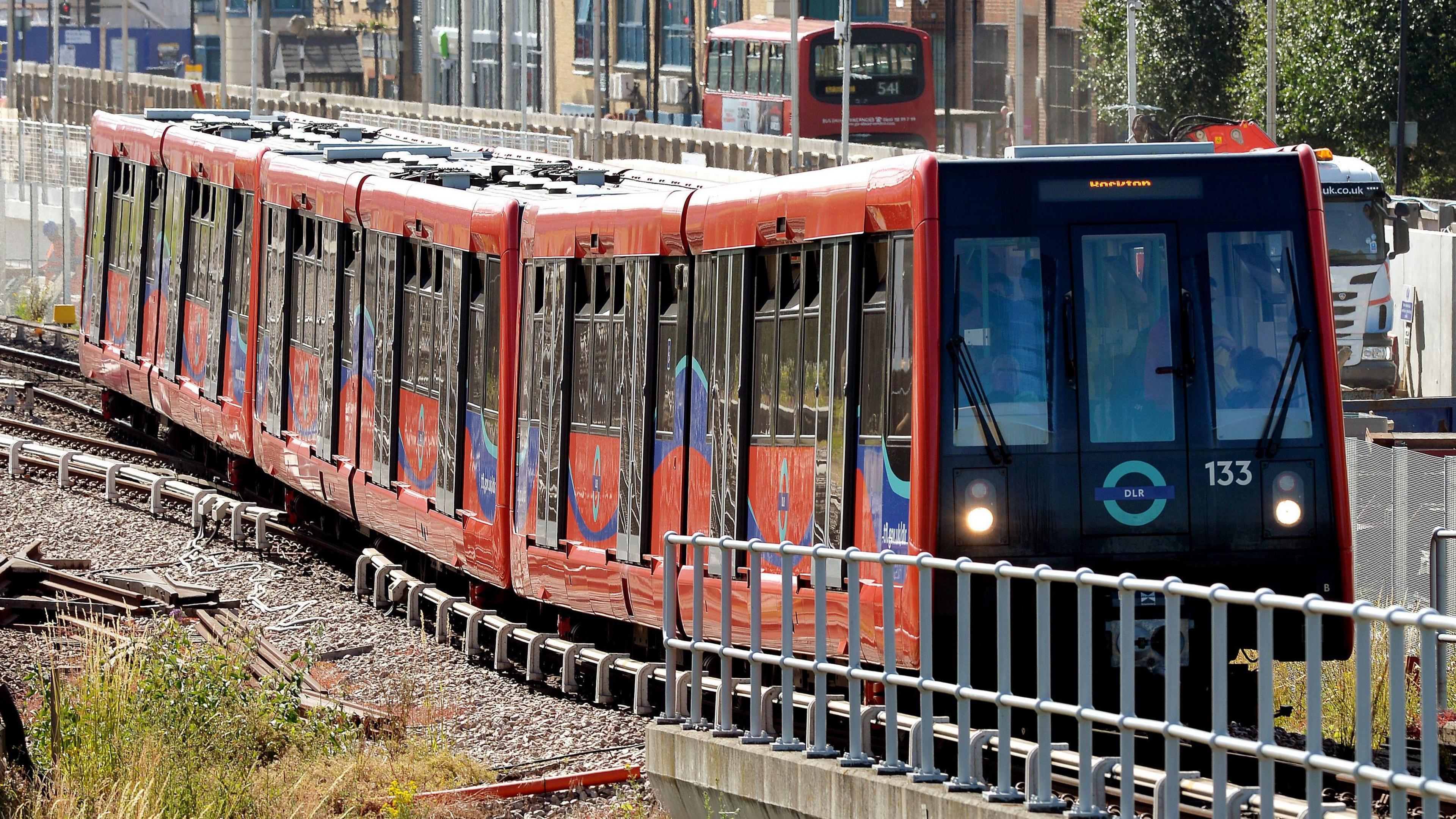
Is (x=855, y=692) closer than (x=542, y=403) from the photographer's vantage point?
Yes

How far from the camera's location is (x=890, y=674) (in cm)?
854

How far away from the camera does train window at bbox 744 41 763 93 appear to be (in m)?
52.8

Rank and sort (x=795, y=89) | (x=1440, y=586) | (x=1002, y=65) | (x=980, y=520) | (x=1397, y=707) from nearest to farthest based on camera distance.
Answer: (x=1397, y=707)
(x=980, y=520)
(x=1440, y=586)
(x=795, y=89)
(x=1002, y=65)

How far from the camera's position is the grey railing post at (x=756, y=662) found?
930 cm

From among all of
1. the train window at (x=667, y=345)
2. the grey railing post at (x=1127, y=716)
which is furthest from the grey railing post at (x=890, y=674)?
the train window at (x=667, y=345)

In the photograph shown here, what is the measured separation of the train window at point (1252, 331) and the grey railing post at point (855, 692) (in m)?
2.44

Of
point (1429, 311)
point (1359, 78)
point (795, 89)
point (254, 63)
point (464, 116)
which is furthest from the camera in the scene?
point (464, 116)

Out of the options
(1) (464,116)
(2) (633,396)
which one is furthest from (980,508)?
(1) (464,116)

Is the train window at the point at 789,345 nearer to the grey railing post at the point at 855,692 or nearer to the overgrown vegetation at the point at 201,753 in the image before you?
the overgrown vegetation at the point at 201,753

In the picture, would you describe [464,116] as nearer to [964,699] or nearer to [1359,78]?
[1359,78]

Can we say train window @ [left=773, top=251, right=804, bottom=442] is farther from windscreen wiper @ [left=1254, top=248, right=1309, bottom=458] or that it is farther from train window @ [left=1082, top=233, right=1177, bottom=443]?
windscreen wiper @ [left=1254, top=248, right=1309, bottom=458]

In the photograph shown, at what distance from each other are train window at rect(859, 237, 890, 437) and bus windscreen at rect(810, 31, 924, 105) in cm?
4303

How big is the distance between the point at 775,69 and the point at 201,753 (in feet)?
141

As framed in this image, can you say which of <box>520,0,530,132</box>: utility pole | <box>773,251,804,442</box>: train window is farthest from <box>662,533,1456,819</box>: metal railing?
<box>520,0,530,132</box>: utility pole
